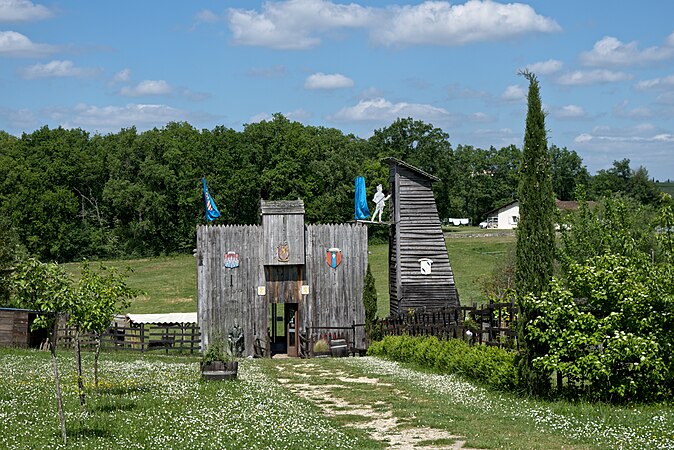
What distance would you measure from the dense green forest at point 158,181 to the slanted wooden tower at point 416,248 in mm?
38743

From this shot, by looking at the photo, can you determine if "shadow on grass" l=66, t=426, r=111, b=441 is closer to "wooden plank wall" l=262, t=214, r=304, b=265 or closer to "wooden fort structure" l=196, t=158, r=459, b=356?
"wooden fort structure" l=196, t=158, r=459, b=356

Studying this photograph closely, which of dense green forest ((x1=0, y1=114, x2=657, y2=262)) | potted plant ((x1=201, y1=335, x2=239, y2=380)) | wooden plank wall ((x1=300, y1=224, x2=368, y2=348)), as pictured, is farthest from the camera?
dense green forest ((x1=0, y1=114, x2=657, y2=262))

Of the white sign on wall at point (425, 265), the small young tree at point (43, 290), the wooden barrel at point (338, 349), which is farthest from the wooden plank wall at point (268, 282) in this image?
the small young tree at point (43, 290)

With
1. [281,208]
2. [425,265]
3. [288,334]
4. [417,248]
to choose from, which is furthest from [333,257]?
[425,265]

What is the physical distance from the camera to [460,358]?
787 inches

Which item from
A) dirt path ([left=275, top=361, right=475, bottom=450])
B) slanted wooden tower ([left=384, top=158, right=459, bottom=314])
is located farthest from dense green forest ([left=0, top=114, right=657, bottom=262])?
dirt path ([left=275, top=361, right=475, bottom=450])

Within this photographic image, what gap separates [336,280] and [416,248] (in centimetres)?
383

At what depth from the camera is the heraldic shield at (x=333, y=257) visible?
35.7m

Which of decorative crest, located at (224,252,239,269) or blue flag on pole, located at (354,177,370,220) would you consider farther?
blue flag on pole, located at (354,177,370,220)

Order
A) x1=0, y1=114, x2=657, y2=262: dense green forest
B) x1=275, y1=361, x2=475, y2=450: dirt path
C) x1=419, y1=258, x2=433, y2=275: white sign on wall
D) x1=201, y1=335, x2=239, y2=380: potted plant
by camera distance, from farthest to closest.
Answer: x1=0, y1=114, x2=657, y2=262: dense green forest → x1=419, y1=258, x2=433, y2=275: white sign on wall → x1=201, y1=335, x2=239, y2=380: potted plant → x1=275, y1=361, x2=475, y2=450: dirt path

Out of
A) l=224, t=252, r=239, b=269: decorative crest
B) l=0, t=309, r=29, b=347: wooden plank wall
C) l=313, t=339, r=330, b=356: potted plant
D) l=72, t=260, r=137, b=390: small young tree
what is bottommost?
l=313, t=339, r=330, b=356: potted plant

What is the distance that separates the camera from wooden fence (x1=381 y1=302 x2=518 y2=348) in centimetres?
1855

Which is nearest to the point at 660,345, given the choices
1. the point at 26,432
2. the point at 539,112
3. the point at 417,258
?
the point at 539,112

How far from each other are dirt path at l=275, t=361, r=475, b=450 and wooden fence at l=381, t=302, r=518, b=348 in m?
2.74
